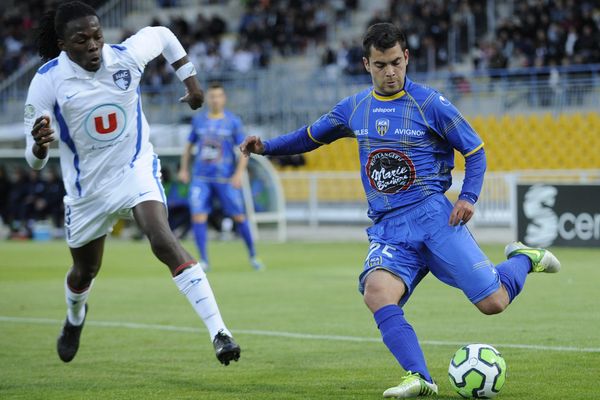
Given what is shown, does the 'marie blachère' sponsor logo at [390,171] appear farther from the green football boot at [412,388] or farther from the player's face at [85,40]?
the player's face at [85,40]

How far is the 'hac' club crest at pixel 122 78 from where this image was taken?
7.37m

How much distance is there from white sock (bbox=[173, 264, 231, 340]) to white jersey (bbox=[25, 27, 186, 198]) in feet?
3.07

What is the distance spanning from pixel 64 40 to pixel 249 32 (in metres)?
26.8

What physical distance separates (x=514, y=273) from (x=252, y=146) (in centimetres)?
182

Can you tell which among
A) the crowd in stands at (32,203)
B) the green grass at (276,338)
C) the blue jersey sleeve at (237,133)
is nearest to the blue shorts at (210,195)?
the blue jersey sleeve at (237,133)

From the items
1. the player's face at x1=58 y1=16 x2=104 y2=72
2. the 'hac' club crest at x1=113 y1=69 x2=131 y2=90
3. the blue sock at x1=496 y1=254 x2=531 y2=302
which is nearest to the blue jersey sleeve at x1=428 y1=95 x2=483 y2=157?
the blue sock at x1=496 y1=254 x2=531 y2=302

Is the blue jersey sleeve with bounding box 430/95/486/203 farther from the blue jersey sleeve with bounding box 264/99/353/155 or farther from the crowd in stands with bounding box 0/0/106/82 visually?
the crowd in stands with bounding box 0/0/106/82

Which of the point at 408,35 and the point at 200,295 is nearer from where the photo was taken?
the point at 200,295

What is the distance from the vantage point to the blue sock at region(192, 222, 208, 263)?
1573 cm

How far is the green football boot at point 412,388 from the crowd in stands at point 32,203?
21028 millimetres

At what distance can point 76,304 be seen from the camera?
319 inches

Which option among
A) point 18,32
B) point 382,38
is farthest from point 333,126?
point 18,32

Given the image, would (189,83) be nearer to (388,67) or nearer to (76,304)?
(388,67)

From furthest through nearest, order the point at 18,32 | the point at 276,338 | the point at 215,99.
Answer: the point at 18,32 < the point at 215,99 < the point at 276,338
